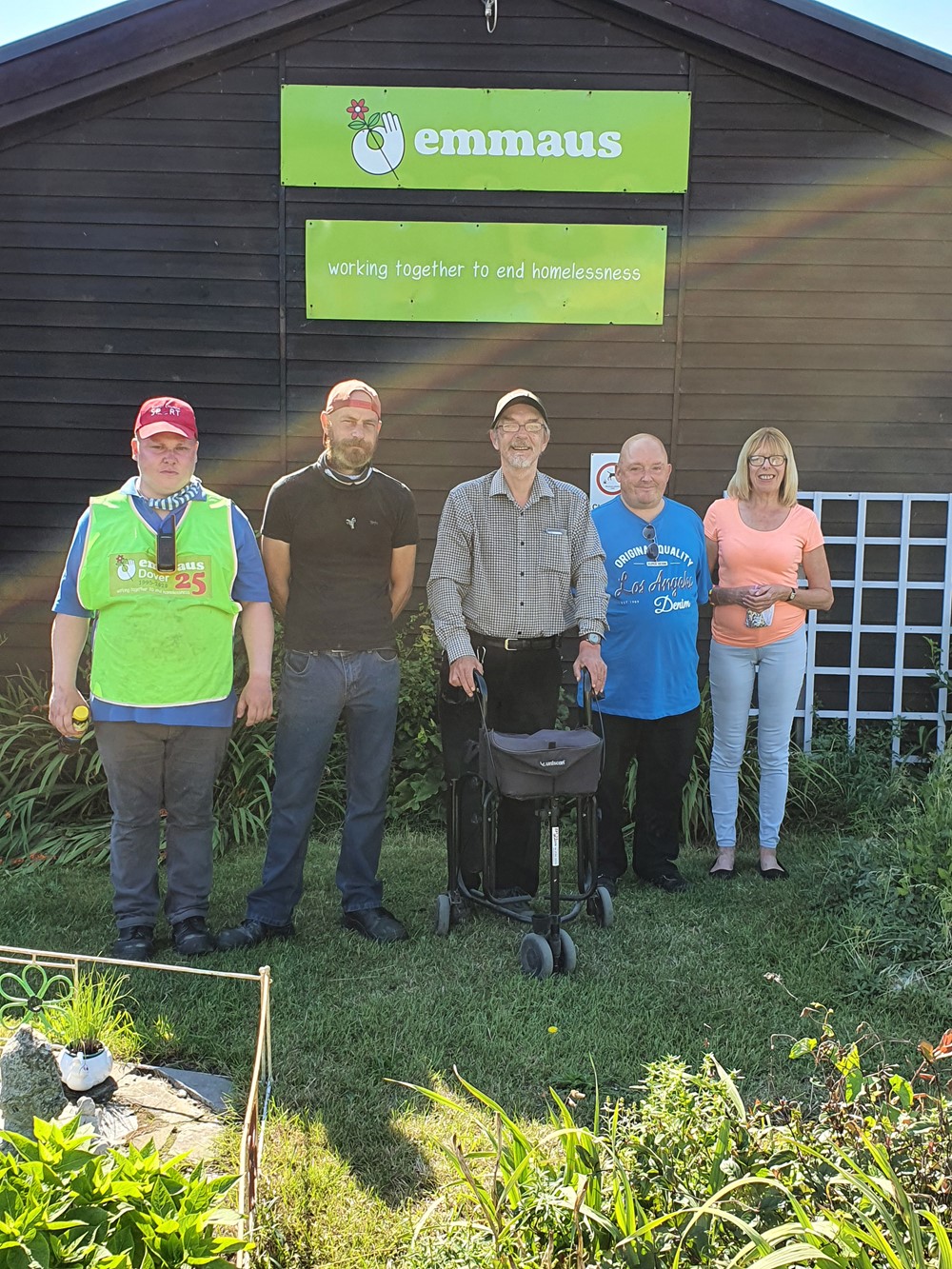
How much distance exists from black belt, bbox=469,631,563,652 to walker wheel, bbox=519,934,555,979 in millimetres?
1093

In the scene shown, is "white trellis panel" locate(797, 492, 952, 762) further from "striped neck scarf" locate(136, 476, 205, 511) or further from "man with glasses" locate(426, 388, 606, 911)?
"striped neck scarf" locate(136, 476, 205, 511)

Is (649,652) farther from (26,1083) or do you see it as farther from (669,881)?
(26,1083)

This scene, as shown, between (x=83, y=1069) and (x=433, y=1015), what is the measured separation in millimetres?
1179

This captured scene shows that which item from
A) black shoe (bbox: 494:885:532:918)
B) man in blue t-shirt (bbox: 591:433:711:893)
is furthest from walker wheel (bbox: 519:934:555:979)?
man in blue t-shirt (bbox: 591:433:711:893)

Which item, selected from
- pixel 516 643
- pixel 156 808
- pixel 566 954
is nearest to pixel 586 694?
pixel 516 643

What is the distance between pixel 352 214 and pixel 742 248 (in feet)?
7.82

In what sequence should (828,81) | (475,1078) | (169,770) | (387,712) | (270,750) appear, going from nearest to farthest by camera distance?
(475,1078)
(169,770)
(387,712)
(270,750)
(828,81)

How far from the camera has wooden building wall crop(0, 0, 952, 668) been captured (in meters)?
6.22

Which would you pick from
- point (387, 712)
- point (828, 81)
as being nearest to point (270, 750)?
point (387, 712)

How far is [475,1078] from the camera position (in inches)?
120

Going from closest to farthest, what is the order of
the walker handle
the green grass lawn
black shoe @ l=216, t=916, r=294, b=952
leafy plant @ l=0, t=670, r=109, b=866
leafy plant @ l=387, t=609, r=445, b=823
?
1. the green grass lawn
2. black shoe @ l=216, t=916, r=294, b=952
3. the walker handle
4. leafy plant @ l=0, t=670, r=109, b=866
5. leafy plant @ l=387, t=609, r=445, b=823

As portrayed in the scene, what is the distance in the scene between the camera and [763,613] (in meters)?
4.65

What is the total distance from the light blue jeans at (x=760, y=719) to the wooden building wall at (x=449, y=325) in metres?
2.10

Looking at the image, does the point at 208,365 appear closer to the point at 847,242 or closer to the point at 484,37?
the point at 484,37
